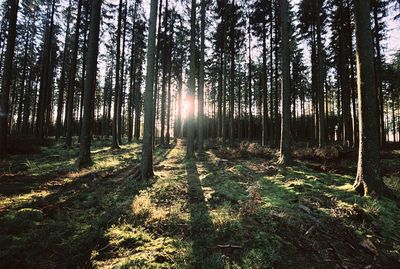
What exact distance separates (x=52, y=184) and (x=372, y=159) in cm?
1060

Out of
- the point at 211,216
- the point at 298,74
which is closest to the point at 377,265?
the point at 211,216

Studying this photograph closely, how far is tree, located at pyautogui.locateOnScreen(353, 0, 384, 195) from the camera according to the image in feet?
19.1

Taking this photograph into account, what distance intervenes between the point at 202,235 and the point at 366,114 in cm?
608

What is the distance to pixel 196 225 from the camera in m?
4.30

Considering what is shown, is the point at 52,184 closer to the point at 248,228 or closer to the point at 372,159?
the point at 248,228

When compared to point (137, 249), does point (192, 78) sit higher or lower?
higher

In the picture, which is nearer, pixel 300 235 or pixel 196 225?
pixel 300 235

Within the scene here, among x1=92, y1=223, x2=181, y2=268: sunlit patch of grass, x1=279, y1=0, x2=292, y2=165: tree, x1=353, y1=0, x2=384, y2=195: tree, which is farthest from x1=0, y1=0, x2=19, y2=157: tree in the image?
x1=353, y1=0, x2=384, y2=195: tree

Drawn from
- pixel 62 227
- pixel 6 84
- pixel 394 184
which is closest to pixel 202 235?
pixel 62 227

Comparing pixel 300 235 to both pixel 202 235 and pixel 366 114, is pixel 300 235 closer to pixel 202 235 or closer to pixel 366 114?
pixel 202 235

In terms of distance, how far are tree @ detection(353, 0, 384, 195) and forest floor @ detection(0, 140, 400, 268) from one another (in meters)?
0.56

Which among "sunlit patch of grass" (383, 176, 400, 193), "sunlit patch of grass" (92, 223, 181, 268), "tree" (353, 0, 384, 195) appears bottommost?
"sunlit patch of grass" (92, 223, 181, 268)

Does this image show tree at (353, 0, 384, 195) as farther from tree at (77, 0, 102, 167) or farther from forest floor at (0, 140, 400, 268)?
tree at (77, 0, 102, 167)

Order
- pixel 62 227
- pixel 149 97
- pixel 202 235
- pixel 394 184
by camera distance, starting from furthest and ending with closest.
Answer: pixel 149 97
pixel 394 184
pixel 62 227
pixel 202 235
